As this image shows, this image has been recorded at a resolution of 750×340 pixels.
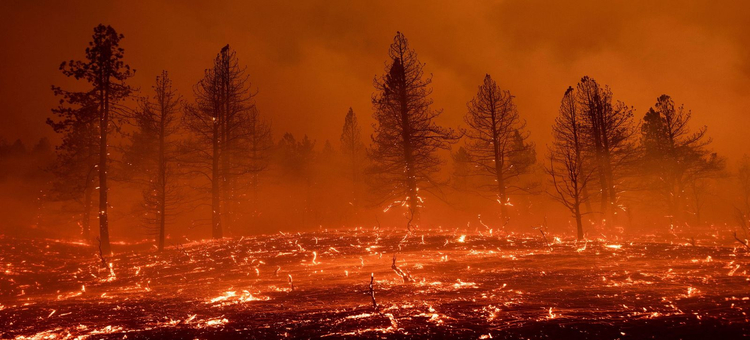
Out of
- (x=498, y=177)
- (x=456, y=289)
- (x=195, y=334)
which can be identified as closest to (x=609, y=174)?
(x=498, y=177)

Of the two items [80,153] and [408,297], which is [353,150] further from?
[408,297]

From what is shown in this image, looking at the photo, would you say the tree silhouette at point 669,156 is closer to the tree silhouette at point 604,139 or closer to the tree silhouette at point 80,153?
the tree silhouette at point 604,139

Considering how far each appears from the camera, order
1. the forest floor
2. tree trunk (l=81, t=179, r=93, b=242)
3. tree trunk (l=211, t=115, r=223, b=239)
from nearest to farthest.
Result: 1. the forest floor
2. tree trunk (l=211, t=115, r=223, b=239)
3. tree trunk (l=81, t=179, r=93, b=242)

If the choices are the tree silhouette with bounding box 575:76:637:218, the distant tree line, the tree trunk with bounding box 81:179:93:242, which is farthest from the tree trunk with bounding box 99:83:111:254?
the tree silhouette with bounding box 575:76:637:218

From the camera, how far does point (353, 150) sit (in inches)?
1758

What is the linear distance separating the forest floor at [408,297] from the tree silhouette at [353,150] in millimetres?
32734

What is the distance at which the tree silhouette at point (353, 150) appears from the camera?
146 feet

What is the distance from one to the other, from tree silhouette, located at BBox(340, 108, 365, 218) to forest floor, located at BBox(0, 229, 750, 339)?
32734mm

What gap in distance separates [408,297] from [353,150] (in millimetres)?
39064

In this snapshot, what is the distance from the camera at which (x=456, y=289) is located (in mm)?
6445

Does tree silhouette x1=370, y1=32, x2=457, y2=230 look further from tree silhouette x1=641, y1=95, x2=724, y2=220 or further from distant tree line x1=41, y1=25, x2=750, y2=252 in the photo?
tree silhouette x1=641, y1=95, x2=724, y2=220

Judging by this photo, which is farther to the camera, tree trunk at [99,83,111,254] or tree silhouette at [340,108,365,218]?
tree silhouette at [340,108,365,218]

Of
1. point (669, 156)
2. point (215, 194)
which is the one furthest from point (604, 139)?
point (215, 194)

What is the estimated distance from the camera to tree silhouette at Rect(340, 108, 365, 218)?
44.5 m
